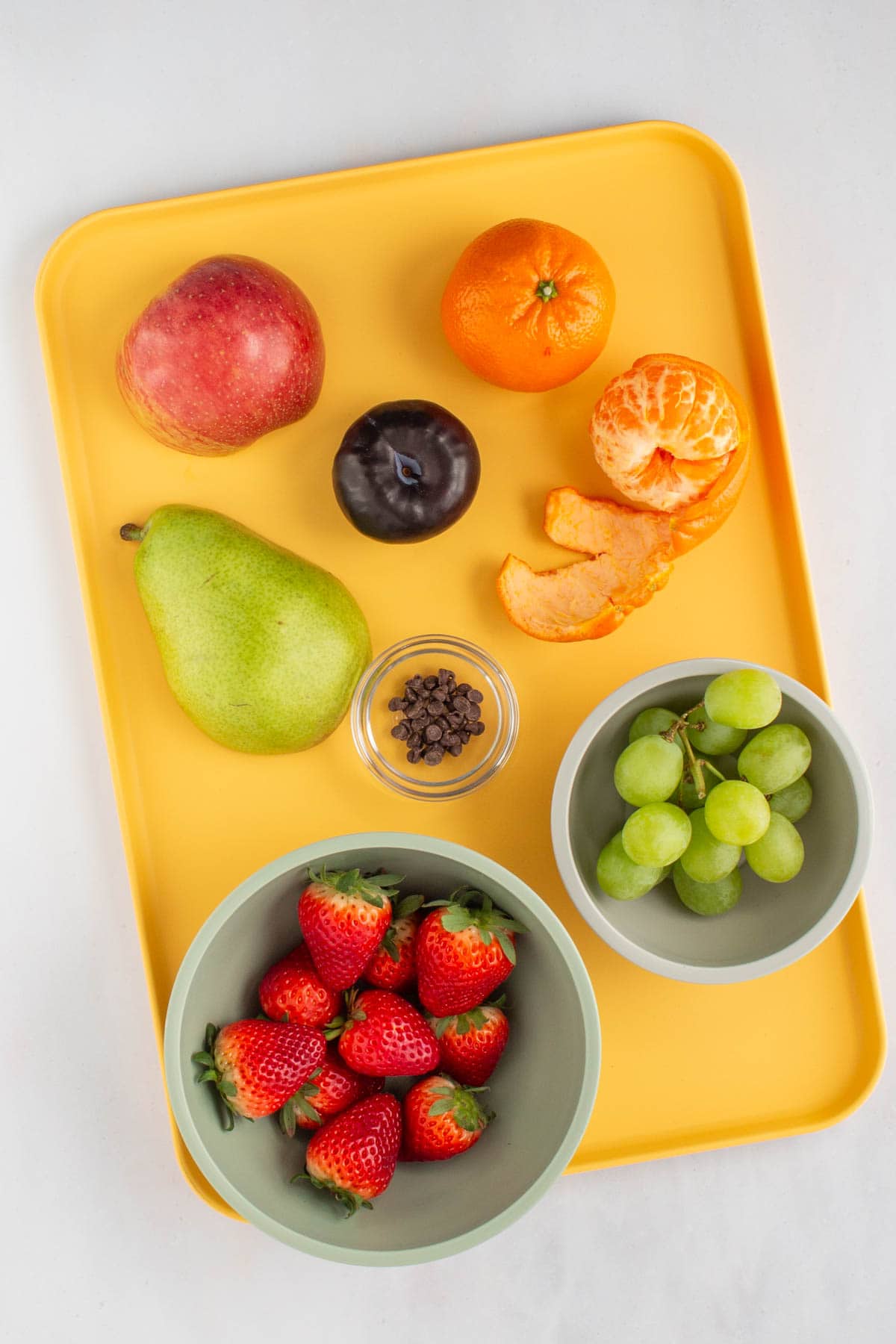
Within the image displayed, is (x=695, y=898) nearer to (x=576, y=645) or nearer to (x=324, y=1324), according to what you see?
(x=576, y=645)

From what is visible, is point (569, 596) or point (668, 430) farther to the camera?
point (569, 596)

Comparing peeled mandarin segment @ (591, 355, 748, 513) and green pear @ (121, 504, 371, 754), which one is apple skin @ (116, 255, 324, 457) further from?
peeled mandarin segment @ (591, 355, 748, 513)

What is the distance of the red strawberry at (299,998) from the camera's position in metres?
0.88

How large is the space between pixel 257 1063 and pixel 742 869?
0.50m

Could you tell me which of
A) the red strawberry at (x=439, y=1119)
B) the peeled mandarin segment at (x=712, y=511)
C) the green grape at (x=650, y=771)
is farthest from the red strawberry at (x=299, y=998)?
the peeled mandarin segment at (x=712, y=511)

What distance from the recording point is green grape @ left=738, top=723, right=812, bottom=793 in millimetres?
877

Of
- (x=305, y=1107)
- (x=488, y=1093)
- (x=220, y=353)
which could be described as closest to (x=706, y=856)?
(x=488, y=1093)

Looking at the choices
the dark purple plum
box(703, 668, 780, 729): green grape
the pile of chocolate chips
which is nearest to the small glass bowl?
the pile of chocolate chips

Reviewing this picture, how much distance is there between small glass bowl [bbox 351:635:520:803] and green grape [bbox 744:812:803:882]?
0.26 meters

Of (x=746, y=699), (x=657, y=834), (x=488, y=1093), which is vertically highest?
(x=746, y=699)

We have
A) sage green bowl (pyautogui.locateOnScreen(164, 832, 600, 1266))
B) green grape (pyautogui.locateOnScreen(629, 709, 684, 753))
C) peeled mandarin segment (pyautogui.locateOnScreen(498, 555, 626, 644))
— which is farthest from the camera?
peeled mandarin segment (pyautogui.locateOnScreen(498, 555, 626, 644))

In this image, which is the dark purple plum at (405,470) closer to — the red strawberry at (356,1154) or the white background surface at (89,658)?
the white background surface at (89,658)

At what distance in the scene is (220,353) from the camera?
0.95m

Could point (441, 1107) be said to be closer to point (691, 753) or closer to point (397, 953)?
point (397, 953)
